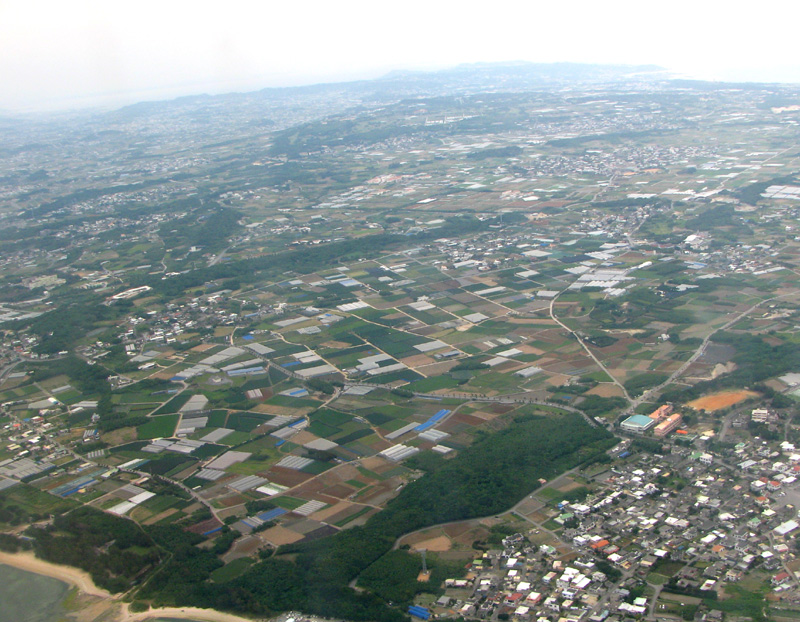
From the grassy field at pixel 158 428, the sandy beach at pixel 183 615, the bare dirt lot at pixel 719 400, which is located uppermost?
the grassy field at pixel 158 428

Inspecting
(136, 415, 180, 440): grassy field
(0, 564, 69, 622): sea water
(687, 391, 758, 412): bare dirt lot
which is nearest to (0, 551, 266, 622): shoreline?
(0, 564, 69, 622): sea water

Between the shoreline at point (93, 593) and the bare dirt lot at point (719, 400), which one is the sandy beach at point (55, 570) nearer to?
the shoreline at point (93, 593)

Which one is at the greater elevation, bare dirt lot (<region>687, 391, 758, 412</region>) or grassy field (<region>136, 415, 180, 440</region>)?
grassy field (<region>136, 415, 180, 440</region>)

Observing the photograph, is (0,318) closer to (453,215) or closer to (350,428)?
(350,428)

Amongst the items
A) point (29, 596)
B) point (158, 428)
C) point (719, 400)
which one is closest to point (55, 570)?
point (29, 596)

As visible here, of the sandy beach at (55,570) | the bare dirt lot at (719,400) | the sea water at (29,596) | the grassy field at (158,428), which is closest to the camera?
the sea water at (29,596)

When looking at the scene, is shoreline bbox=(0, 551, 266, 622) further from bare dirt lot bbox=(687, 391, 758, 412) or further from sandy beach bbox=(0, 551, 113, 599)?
bare dirt lot bbox=(687, 391, 758, 412)

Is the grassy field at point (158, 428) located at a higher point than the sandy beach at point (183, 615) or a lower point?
higher

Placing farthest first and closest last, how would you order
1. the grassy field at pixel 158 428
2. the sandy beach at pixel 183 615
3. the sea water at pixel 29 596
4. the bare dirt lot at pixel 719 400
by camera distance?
the grassy field at pixel 158 428 → the bare dirt lot at pixel 719 400 → the sea water at pixel 29 596 → the sandy beach at pixel 183 615

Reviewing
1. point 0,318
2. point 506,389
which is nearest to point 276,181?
point 0,318

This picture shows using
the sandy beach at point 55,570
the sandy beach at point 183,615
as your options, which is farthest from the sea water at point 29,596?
the sandy beach at point 183,615
